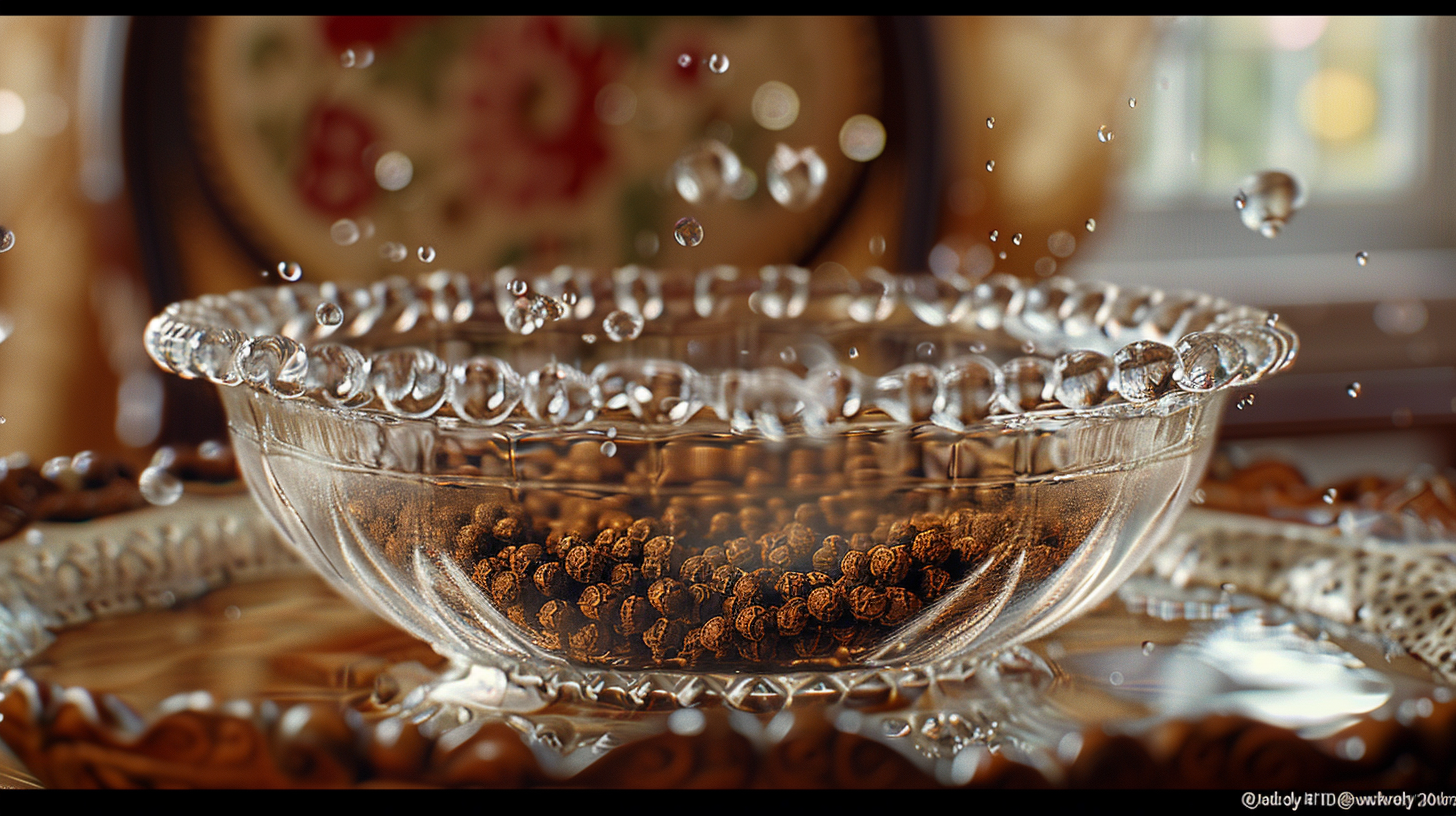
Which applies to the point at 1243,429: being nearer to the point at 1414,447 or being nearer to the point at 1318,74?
the point at 1414,447

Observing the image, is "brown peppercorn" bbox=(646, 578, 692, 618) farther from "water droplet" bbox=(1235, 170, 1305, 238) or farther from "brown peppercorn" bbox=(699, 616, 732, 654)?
"water droplet" bbox=(1235, 170, 1305, 238)

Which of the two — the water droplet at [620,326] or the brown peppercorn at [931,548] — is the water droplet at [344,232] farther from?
the brown peppercorn at [931,548]

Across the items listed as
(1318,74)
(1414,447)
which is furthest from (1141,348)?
(1318,74)

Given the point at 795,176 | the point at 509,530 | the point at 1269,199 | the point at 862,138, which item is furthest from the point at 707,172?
the point at 509,530

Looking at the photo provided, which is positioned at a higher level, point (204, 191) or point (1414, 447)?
point (204, 191)

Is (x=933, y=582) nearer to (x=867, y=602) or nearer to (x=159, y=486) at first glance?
(x=867, y=602)

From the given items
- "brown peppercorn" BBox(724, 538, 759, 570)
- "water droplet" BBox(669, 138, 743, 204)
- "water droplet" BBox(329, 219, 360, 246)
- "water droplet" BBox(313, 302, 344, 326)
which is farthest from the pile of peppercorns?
"water droplet" BBox(329, 219, 360, 246)
